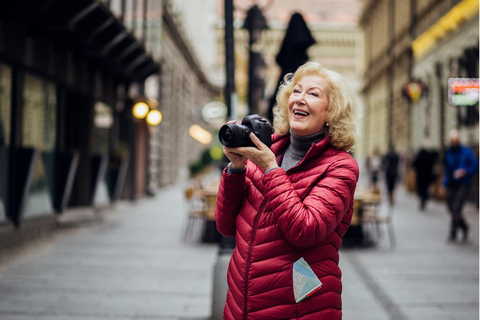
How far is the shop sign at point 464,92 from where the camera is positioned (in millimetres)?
12000

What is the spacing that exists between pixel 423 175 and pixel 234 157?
1415 centimetres

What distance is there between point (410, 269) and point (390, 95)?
86.7ft

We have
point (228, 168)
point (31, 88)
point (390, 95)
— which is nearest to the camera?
point (228, 168)

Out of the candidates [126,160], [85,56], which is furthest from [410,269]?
[126,160]

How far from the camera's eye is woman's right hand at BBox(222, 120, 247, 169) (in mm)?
1967

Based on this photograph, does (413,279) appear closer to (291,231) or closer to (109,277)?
(109,277)

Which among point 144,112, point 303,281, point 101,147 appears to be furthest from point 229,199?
point 101,147

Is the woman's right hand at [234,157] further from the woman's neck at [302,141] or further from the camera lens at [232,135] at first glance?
the woman's neck at [302,141]

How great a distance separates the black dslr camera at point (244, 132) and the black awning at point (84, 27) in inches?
259

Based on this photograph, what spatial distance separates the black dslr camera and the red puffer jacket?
0.15 metres

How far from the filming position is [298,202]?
189cm

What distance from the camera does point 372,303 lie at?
5.39 metres

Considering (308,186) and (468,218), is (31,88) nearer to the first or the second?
(308,186)

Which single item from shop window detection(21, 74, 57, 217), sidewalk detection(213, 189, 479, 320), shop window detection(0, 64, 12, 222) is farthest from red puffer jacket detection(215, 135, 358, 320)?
shop window detection(21, 74, 57, 217)
